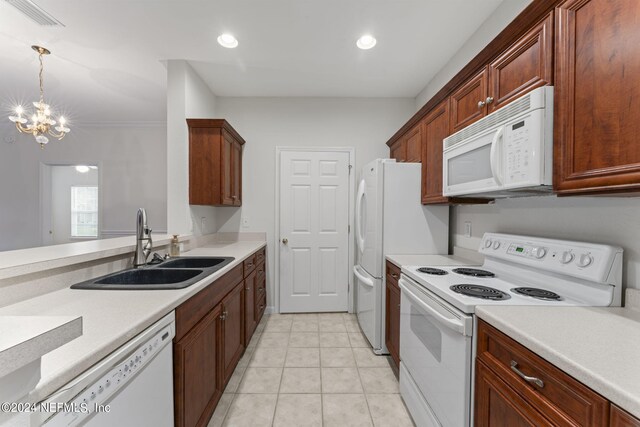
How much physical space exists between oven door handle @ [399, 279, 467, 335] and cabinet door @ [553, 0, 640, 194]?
71 centimetres

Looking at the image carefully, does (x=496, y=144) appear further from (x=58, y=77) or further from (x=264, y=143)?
(x=58, y=77)

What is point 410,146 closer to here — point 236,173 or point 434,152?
point 434,152

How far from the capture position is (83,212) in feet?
17.0

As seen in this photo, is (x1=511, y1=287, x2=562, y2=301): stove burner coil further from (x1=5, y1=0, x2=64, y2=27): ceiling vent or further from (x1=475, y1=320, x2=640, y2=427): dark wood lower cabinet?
(x1=5, y1=0, x2=64, y2=27): ceiling vent

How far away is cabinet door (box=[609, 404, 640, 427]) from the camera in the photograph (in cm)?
59

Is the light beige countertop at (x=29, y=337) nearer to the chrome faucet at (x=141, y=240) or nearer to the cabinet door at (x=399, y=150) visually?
the chrome faucet at (x=141, y=240)

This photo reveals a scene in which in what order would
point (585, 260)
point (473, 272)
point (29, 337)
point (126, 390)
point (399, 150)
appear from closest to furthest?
1. point (29, 337)
2. point (126, 390)
3. point (585, 260)
4. point (473, 272)
5. point (399, 150)

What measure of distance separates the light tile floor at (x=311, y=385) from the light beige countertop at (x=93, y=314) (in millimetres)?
989

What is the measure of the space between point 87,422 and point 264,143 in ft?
9.90

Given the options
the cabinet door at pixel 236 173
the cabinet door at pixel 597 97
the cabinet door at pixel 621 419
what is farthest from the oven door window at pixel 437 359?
the cabinet door at pixel 236 173

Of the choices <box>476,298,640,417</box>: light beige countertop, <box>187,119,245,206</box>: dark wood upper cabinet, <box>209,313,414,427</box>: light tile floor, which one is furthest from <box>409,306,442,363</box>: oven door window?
<box>187,119,245,206</box>: dark wood upper cabinet

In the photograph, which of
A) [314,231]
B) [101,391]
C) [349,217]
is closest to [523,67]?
[101,391]

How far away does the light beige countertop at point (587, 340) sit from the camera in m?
0.64

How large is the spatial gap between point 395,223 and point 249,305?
1.52 metres
